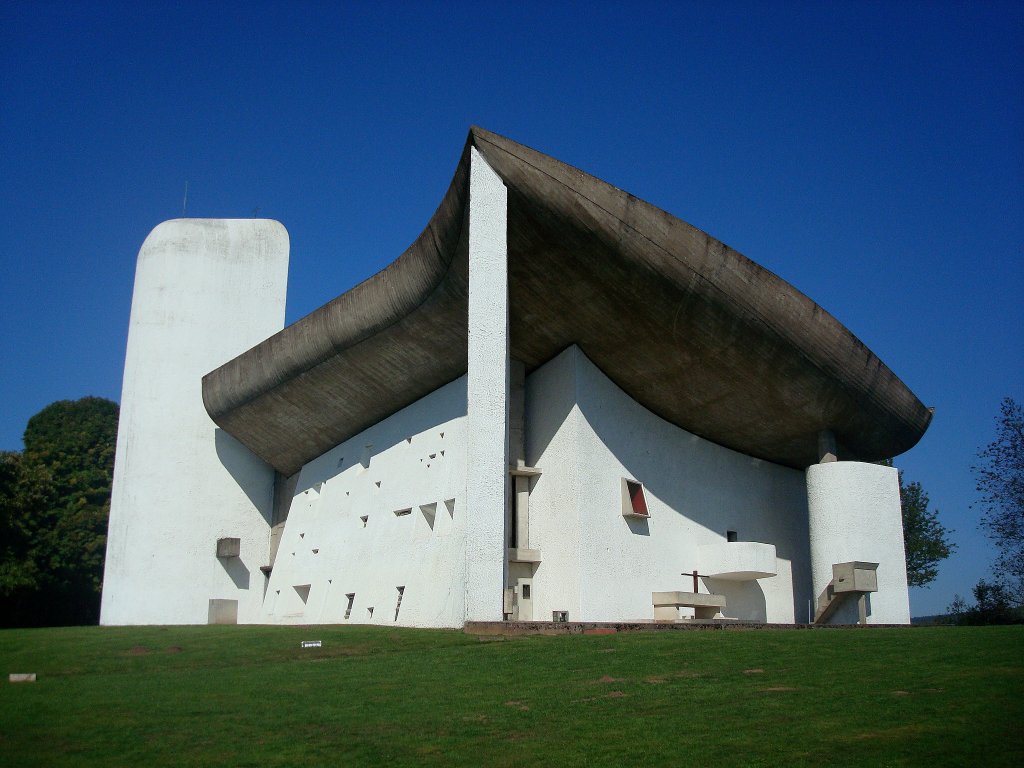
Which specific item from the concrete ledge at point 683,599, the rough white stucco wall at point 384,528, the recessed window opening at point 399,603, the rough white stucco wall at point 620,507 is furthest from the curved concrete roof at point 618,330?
the recessed window opening at point 399,603

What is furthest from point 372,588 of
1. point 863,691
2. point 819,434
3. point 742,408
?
point 863,691

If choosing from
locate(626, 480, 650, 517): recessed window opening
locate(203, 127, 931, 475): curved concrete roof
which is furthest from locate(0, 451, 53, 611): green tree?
locate(626, 480, 650, 517): recessed window opening

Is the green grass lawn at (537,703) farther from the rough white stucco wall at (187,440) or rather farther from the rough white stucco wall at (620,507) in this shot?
the rough white stucco wall at (187,440)

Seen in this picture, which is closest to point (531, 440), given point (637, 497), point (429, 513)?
point (637, 497)

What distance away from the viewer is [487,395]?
14.2 metres

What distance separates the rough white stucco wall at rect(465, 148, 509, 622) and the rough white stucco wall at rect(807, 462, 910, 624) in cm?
820

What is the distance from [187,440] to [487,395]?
14200 mm

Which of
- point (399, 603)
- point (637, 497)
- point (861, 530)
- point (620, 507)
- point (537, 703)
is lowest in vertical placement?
point (537, 703)

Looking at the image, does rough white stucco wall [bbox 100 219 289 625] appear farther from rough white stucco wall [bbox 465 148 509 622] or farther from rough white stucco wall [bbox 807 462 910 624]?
rough white stucco wall [bbox 807 462 910 624]

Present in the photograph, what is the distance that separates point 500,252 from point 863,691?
352 inches

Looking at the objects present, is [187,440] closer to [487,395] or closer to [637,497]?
[637,497]

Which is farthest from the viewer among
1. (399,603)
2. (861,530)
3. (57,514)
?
(57,514)

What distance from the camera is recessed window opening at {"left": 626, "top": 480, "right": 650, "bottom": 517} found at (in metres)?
18.4

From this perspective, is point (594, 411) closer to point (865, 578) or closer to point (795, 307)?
point (795, 307)
